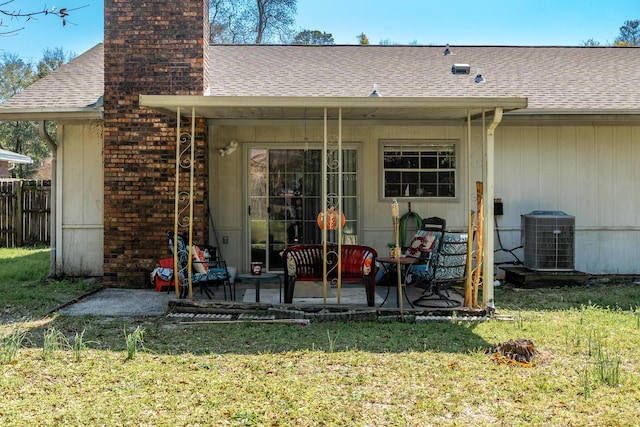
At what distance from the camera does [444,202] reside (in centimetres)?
970

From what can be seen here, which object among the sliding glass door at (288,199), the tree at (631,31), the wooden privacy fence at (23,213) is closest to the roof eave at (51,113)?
the sliding glass door at (288,199)

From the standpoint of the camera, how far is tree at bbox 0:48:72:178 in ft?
85.5

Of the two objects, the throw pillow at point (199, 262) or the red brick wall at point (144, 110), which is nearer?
the throw pillow at point (199, 262)

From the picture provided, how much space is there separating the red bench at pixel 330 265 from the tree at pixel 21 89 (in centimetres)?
2301

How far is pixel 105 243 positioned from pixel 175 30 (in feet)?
10.6

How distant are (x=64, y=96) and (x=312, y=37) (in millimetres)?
20244

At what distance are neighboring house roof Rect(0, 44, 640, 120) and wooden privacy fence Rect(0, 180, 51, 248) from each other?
4.39 meters

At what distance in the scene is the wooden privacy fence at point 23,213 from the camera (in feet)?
46.7

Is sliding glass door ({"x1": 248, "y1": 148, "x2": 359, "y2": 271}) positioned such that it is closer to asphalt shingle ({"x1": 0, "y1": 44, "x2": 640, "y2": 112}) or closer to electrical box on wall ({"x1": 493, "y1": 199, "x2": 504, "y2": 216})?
asphalt shingle ({"x1": 0, "y1": 44, "x2": 640, "y2": 112})

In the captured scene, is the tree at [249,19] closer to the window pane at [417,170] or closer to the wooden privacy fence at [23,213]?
the wooden privacy fence at [23,213]

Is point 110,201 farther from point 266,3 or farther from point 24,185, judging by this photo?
point 266,3

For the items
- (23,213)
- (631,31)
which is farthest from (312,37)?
(23,213)

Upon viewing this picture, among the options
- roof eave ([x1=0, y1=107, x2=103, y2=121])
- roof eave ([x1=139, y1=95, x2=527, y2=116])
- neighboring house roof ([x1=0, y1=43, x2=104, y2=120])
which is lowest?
roof eave ([x1=139, y1=95, x2=527, y2=116])

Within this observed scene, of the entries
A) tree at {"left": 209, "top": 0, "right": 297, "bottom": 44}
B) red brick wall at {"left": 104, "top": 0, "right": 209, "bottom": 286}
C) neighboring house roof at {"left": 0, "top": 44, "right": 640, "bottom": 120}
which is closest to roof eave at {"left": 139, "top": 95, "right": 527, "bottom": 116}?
red brick wall at {"left": 104, "top": 0, "right": 209, "bottom": 286}
